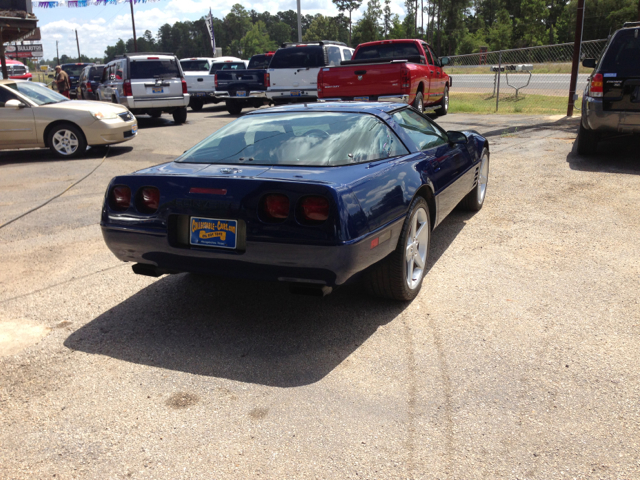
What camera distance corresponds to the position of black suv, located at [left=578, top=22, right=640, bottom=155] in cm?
822

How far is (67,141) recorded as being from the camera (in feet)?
36.4

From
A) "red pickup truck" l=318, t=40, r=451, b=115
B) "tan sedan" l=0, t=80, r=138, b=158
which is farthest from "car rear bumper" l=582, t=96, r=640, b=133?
"tan sedan" l=0, t=80, r=138, b=158

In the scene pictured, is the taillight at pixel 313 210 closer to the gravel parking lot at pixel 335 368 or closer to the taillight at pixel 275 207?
the taillight at pixel 275 207

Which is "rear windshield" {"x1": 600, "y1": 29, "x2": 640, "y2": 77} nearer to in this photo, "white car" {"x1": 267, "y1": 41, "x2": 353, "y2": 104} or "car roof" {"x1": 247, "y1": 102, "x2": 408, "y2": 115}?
"car roof" {"x1": 247, "y1": 102, "x2": 408, "y2": 115}

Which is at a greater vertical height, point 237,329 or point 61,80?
point 61,80

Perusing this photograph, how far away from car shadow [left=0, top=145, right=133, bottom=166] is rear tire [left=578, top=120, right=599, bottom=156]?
331 inches

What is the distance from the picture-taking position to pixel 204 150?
426 centimetres

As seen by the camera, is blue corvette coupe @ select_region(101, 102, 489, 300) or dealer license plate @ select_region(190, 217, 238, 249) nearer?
blue corvette coupe @ select_region(101, 102, 489, 300)

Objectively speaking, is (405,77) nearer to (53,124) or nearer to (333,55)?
(333,55)

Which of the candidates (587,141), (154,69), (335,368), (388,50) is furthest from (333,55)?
(335,368)

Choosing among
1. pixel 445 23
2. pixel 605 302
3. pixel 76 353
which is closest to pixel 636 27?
pixel 605 302

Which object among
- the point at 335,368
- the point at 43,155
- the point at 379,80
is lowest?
the point at 335,368

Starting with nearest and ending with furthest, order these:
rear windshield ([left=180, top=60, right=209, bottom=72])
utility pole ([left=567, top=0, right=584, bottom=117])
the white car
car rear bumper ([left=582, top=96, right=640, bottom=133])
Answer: car rear bumper ([left=582, top=96, right=640, bottom=133]), utility pole ([left=567, top=0, right=584, bottom=117]), the white car, rear windshield ([left=180, top=60, right=209, bottom=72])

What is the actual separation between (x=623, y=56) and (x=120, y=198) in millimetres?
7834
